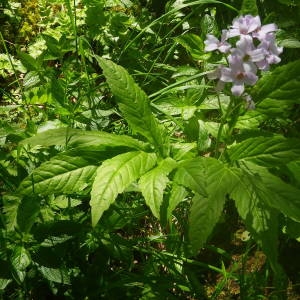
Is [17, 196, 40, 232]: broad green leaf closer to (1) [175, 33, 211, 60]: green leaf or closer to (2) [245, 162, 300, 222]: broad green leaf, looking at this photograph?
(2) [245, 162, 300, 222]: broad green leaf

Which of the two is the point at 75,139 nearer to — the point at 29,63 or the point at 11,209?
the point at 11,209

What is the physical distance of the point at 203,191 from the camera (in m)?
1.34

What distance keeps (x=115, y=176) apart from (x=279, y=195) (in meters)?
0.60

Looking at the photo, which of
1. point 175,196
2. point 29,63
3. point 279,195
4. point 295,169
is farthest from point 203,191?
point 29,63

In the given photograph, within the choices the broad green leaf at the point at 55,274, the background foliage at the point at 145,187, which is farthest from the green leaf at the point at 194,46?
the broad green leaf at the point at 55,274

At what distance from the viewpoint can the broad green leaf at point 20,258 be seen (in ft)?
4.82

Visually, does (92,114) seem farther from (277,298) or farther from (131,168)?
(277,298)

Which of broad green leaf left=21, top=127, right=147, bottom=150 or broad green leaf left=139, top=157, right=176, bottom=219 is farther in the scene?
broad green leaf left=21, top=127, right=147, bottom=150

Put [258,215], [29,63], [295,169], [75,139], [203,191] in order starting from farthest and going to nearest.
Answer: [29,63]
[295,169]
[75,139]
[258,215]
[203,191]

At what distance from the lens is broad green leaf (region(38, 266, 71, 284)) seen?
1.57 metres

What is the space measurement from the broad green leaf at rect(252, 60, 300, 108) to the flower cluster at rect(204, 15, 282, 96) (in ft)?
0.45

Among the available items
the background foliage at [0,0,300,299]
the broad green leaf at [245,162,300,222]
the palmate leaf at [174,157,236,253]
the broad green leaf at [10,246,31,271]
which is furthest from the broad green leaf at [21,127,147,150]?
the broad green leaf at [245,162,300,222]

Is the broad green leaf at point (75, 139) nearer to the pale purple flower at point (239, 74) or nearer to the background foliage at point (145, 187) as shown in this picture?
the background foliage at point (145, 187)

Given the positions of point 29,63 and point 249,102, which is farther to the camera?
point 29,63
